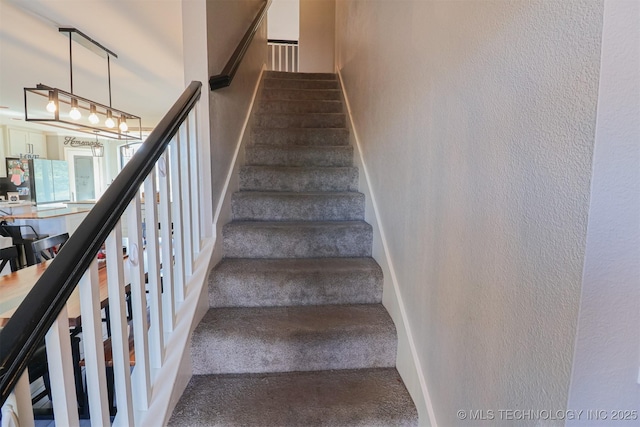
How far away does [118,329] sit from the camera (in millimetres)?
905

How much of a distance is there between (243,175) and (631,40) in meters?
1.98

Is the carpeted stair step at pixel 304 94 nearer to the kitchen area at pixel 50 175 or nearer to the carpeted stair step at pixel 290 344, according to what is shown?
the carpeted stair step at pixel 290 344

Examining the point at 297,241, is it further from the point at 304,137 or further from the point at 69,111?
the point at 69,111

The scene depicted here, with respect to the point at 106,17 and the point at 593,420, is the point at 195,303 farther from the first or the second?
the point at 106,17

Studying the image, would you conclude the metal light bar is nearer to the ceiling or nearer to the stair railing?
the ceiling

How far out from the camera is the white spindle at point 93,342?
2.51ft

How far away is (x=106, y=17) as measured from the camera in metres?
2.86

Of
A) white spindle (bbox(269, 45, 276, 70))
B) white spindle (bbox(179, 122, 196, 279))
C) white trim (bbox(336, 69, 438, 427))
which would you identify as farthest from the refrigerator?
white trim (bbox(336, 69, 438, 427))

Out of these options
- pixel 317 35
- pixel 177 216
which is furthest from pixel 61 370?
pixel 317 35

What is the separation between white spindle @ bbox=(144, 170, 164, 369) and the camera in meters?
1.07

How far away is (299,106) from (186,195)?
1.83m

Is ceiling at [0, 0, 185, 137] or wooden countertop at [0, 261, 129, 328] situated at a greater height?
ceiling at [0, 0, 185, 137]

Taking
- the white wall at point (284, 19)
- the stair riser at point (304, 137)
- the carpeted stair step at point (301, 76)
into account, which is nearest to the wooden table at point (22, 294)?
the stair riser at point (304, 137)

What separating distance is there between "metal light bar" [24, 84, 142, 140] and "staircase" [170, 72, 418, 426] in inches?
92.1
